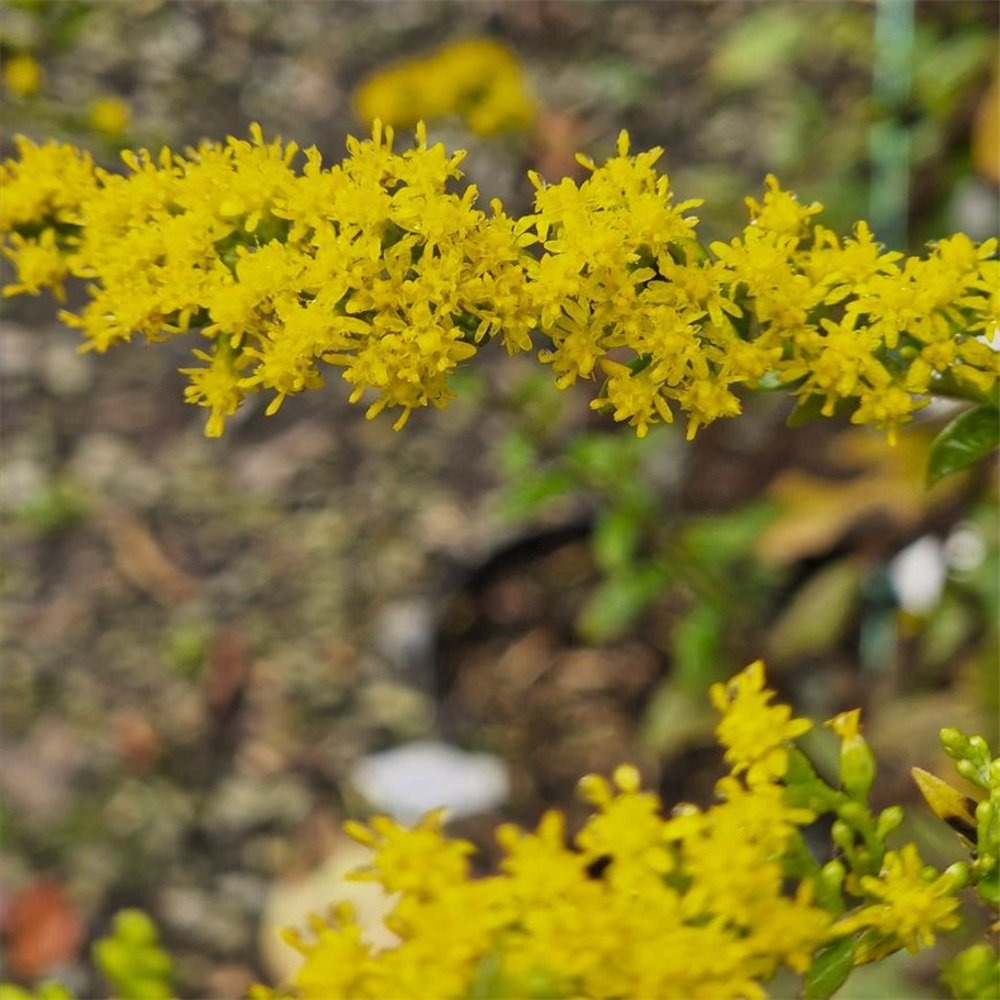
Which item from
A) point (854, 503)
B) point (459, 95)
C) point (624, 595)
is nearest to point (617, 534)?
point (624, 595)

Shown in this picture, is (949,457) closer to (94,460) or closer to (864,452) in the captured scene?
(864,452)

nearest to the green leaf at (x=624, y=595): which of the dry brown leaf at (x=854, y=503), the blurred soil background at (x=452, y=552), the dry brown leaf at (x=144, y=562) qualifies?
the blurred soil background at (x=452, y=552)

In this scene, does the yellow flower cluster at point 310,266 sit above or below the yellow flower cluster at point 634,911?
above

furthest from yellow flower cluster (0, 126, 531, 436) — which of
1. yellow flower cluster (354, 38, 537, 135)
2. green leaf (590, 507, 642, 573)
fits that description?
yellow flower cluster (354, 38, 537, 135)

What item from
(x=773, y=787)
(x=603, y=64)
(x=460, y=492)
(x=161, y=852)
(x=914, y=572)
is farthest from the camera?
(x=603, y=64)

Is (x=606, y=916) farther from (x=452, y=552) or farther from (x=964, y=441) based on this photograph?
(x=452, y=552)

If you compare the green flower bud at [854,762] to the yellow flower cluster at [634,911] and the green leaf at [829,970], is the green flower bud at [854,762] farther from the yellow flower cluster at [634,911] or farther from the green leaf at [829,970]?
the green leaf at [829,970]

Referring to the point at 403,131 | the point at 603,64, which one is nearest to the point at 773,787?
the point at 403,131

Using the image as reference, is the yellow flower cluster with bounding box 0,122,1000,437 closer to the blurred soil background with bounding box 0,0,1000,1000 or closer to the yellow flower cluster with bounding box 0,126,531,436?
the yellow flower cluster with bounding box 0,126,531,436
